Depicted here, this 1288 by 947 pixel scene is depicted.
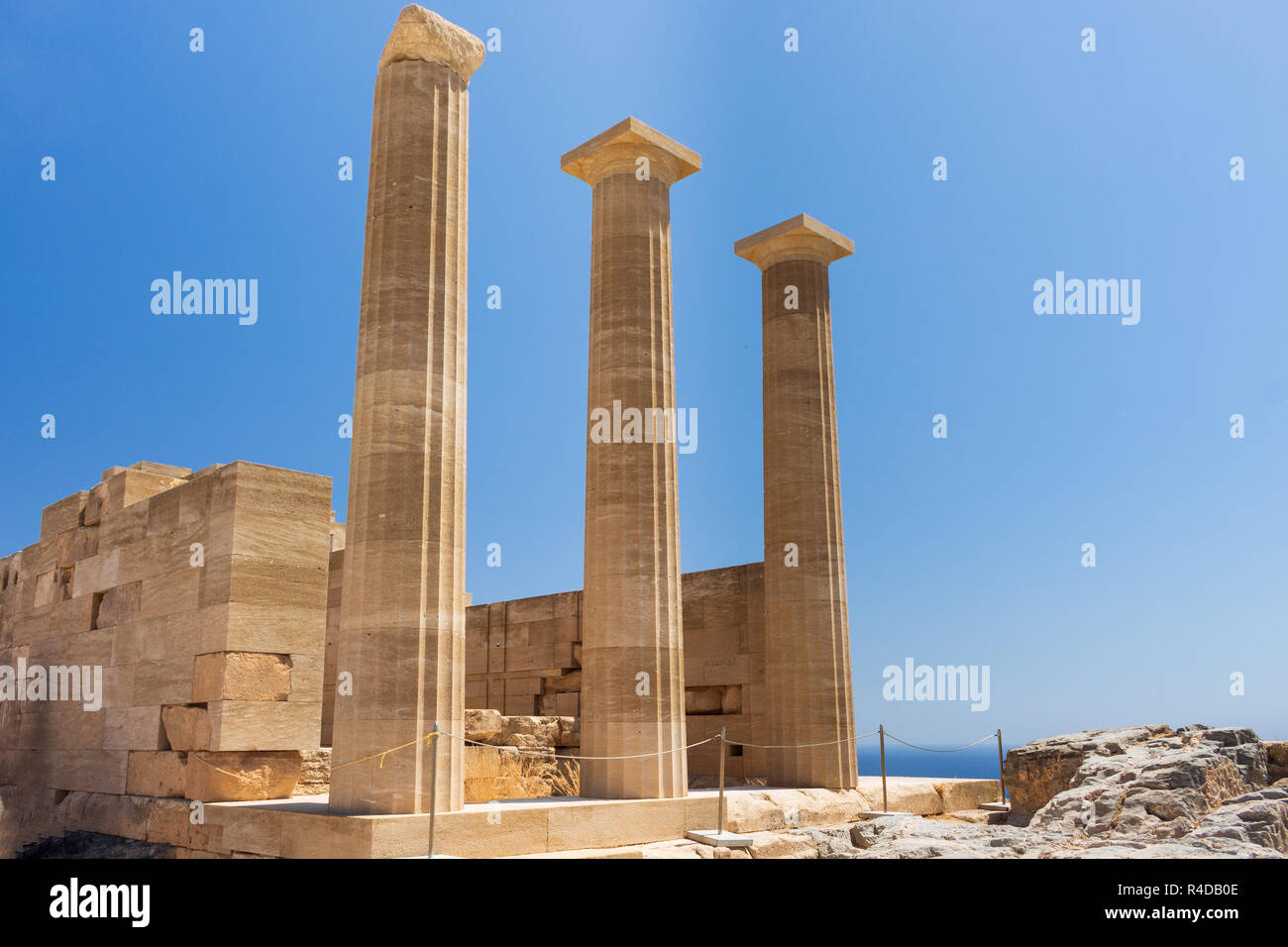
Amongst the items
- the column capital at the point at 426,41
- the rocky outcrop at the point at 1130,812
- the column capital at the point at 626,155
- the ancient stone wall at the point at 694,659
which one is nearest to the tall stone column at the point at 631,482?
the column capital at the point at 626,155

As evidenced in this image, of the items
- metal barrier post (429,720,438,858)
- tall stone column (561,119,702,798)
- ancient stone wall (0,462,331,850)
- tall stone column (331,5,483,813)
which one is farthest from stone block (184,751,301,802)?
tall stone column (561,119,702,798)

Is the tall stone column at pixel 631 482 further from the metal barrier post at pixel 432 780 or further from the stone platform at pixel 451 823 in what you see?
the metal barrier post at pixel 432 780

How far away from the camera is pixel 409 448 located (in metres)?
11.9

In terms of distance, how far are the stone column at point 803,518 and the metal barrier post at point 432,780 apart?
7782mm

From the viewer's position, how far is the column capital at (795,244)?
18.9 m

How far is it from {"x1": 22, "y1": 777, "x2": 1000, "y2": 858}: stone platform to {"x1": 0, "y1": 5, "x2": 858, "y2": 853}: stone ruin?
0.16 metres

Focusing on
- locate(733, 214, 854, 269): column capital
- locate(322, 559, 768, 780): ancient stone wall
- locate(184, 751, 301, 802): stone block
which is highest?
locate(733, 214, 854, 269): column capital

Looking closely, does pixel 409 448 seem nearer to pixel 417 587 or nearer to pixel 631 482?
pixel 417 587

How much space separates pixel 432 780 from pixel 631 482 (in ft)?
18.6

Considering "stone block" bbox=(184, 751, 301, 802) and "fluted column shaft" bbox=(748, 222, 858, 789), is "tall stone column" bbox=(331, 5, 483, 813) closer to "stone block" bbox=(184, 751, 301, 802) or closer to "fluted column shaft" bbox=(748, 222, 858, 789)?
"stone block" bbox=(184, 751, 301, 802)

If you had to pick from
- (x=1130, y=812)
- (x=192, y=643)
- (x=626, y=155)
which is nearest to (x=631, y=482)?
(x=626, y=155)

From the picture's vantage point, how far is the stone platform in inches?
416
